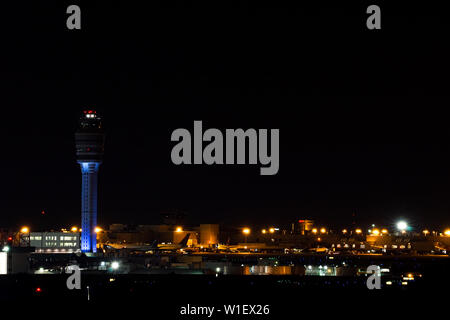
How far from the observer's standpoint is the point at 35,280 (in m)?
162

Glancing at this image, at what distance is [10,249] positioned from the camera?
144875 mm
